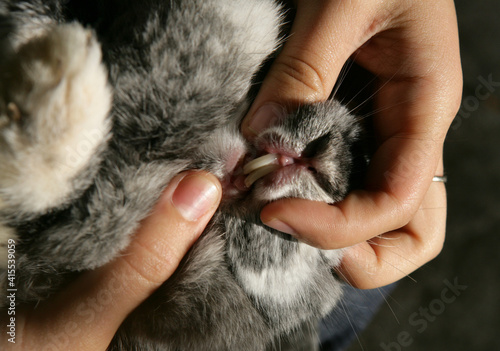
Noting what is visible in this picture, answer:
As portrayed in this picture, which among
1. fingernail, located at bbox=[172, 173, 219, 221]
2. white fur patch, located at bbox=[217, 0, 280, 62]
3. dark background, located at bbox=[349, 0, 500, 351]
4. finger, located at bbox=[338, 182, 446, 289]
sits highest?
white fur patch, located at bbox=[217, 0, 280, 62]

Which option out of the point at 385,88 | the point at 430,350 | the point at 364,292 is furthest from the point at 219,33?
the point at 430,350

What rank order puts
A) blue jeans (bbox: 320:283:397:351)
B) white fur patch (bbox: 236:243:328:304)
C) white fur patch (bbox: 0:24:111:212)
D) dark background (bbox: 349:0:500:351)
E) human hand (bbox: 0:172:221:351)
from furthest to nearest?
dark background (bbox: 349:0:500:351) → blue jeans (bbox: 320:283:397:351) → white fur patch (bbox: 236:243:328:304) → human hand (bbox: 0:172:221:351) → white fur patch (bbox: 0:24:111:212)

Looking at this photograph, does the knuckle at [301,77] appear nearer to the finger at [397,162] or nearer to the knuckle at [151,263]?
the finger at [397,162]

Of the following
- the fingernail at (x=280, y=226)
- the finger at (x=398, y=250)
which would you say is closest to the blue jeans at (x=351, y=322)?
the finger at (x=398, y=250)

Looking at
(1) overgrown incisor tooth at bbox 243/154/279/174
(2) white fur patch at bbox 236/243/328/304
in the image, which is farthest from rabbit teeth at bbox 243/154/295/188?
(2) white fur patch at bbox 236/243/328/304

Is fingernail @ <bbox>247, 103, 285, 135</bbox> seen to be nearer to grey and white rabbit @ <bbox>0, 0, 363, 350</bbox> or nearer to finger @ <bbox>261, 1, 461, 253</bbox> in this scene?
grey and white rabbit @ <bbox>0, 0, 363, 350</bbox>

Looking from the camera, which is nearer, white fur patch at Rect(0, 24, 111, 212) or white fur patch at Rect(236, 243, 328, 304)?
white fur patch at Rect(0, 24, 111, 212)

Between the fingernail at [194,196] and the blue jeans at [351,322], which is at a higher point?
the fingernail at [194,196]
